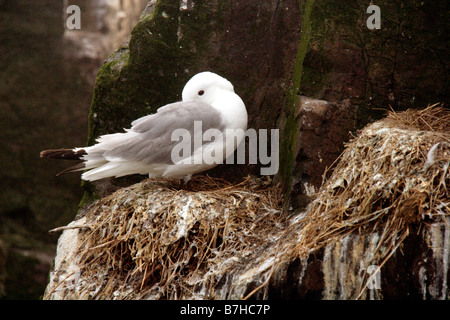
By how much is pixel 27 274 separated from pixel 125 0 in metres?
3.61

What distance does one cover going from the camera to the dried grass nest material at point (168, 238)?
3.04m

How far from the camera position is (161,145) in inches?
136

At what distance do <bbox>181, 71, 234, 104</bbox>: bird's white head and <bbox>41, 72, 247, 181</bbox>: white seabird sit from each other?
0.28 ft

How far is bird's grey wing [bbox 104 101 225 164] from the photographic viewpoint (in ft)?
11.3

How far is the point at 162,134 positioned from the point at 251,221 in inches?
31.1

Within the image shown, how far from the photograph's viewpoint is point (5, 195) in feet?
21.3

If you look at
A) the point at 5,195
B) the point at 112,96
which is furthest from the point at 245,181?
the point at 5,195
